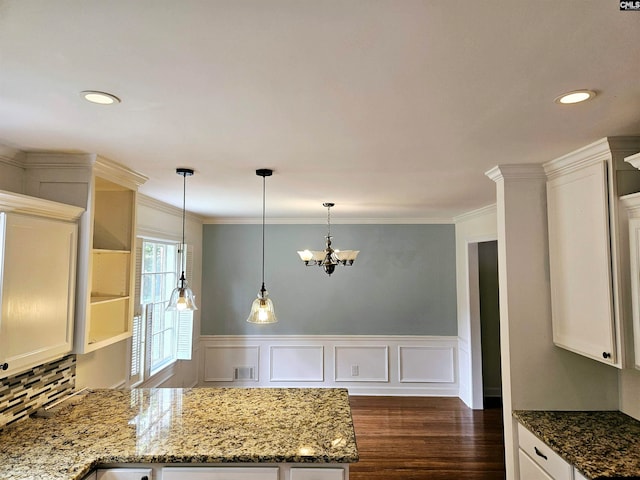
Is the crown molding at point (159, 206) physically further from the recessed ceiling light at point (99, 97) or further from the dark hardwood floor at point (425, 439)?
the dark hardwood floor at point (425, 439)

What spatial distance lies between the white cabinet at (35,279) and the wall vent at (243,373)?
3459mm

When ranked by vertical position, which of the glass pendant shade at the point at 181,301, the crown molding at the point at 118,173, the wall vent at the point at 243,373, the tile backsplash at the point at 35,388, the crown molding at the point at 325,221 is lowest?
the wall vent at the point at 243,373

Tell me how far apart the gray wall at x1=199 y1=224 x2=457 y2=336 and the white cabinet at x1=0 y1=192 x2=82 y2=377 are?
3.31m

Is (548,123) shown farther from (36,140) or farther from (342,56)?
(36,140)

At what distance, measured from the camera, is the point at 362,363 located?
545cm

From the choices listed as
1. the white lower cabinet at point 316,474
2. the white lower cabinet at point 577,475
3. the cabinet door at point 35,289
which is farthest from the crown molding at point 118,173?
the white lower cabinet at point 577,475

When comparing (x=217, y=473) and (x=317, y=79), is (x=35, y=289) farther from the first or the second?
(x=317, y=79)

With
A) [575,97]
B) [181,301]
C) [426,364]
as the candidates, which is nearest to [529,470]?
[575,97]

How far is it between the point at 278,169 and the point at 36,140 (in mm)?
1363

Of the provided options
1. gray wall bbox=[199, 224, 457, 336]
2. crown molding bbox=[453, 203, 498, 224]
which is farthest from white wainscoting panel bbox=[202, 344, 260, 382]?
crown molding bbox=[453, 203, 498, 224]

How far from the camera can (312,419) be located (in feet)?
7.17

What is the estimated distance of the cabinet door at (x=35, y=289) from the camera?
1.84m

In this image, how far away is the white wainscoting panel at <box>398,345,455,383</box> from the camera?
538 cm

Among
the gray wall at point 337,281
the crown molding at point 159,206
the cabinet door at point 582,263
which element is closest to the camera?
the cabinet door at point 582,263
